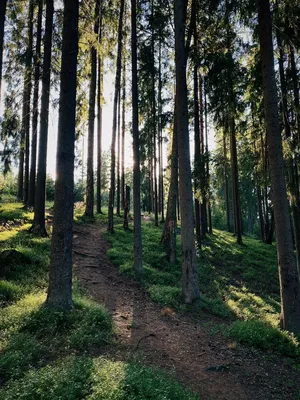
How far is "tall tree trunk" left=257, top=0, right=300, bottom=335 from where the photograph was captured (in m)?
7.23

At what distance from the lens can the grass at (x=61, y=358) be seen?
142 inches

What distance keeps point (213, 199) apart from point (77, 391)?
13.2m

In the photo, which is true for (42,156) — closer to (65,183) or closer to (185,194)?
(65,183)

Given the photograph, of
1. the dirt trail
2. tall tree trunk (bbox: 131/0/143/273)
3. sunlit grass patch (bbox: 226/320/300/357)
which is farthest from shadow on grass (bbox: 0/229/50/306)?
sunlit grass patch (bbox: 226/320/300/357)

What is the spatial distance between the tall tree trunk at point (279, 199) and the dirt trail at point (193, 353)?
1.47 m

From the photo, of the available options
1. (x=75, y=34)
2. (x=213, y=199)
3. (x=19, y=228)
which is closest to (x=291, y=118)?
(x=213, y=199)

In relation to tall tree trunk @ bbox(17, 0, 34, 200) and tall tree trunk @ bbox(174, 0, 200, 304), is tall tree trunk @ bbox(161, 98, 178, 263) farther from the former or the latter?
tall tree trunk @ bbox(17, 0, 34, 200)

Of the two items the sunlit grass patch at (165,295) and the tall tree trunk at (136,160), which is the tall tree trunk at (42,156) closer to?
the tall tree trunk at (136,160)

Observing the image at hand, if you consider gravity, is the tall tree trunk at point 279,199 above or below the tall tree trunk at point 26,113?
below

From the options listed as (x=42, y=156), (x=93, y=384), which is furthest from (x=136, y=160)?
(x=93, y=384)

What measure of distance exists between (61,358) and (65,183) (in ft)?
11.4

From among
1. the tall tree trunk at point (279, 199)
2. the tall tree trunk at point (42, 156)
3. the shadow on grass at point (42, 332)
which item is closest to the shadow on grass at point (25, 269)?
the shadow on grass at point (42, 332)

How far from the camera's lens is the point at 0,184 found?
27.5 metres

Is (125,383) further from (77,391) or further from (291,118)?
(291,118)
